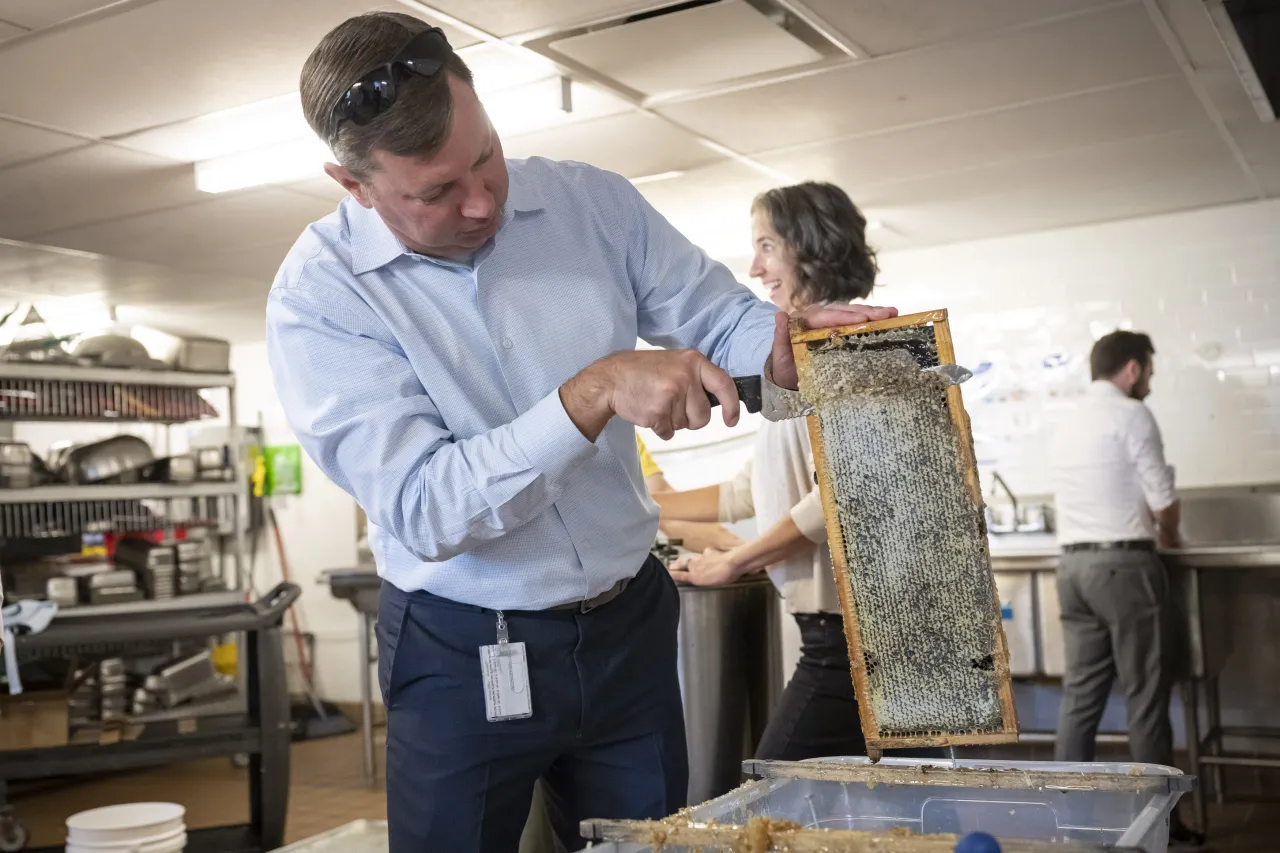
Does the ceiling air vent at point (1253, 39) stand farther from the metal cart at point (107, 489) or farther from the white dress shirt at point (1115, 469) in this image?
the metal cart at point (107, 489)

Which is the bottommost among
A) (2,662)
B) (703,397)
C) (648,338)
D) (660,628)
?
(2,662)

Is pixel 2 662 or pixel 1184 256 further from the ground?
pixel 1184 256

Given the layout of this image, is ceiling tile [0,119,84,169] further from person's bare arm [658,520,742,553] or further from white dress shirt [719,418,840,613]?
white dress shirt [719,418,840,613]

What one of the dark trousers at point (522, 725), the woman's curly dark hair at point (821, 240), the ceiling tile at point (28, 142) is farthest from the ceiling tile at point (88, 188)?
the dark trousers at point (522, 725)

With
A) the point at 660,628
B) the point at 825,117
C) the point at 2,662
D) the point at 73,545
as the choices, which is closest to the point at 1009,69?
the point at 825,117

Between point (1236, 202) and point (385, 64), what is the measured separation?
5367 mm

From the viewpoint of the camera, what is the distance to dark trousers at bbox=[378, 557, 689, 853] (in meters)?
1.61

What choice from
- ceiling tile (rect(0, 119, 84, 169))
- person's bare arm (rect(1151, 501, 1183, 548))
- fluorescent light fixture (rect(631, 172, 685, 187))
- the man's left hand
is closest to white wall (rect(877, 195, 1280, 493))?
person's bare arm (rect(1151, 501, 1183, 548))

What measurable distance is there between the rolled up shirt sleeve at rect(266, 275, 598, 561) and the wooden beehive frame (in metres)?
Answer: 0.27

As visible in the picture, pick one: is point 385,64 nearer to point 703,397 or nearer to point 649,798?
point 703,397

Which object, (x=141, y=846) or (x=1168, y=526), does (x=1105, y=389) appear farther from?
(x=141, y=846)

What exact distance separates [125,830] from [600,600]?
2.45 meters

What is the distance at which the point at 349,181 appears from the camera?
5.13 feet

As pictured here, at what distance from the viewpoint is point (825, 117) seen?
4.23 meters
